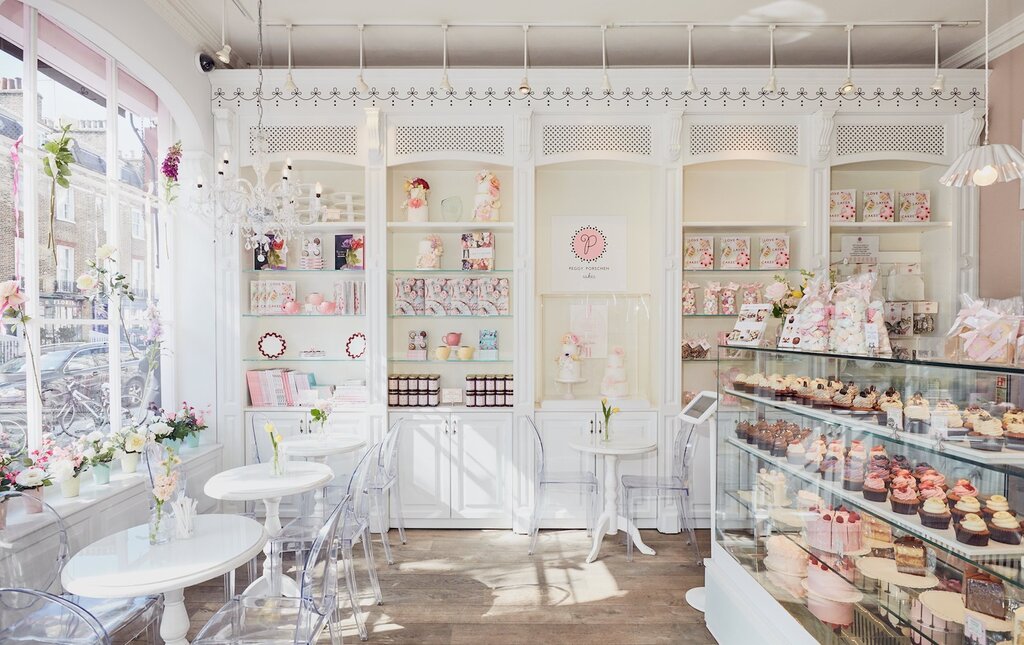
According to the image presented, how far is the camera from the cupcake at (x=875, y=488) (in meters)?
1.97

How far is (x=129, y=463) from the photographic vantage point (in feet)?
11.3

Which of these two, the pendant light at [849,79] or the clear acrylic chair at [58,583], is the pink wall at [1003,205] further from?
the clear acrylic chair at [58,583]

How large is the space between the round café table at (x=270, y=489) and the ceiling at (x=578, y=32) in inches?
111

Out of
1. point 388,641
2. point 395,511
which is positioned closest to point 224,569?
point 388,641

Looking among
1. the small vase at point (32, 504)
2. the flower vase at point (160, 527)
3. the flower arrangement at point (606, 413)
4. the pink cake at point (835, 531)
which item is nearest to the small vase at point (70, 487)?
the small vase at point (32, 504)

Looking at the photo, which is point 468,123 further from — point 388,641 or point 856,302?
point 388,641

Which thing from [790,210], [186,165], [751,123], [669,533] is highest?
[751,123]

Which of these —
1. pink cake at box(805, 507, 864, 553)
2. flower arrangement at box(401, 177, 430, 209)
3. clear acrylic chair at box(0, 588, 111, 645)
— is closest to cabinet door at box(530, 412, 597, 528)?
flower arrangement at box(401, 177, 430, 209)

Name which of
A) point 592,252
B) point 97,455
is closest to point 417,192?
point 592,252

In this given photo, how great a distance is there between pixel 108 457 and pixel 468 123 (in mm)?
3173

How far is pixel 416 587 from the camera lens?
3.48 metres

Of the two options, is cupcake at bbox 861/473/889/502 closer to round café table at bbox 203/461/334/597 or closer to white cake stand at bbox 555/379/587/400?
round café table at bbox 203/461/334/597

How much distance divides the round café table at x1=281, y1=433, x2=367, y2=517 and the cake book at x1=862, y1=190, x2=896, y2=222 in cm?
418

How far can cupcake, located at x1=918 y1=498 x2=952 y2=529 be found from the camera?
175 cm
